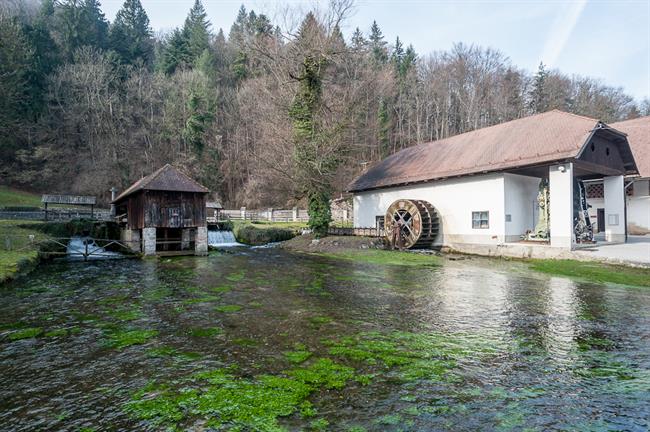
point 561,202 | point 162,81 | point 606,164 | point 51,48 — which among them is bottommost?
point 561,202

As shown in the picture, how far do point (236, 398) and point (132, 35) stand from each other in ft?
230

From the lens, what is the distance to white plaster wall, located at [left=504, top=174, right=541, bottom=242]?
755 inches

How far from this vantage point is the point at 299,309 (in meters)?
8.98

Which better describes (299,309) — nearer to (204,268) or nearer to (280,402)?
(280,402)

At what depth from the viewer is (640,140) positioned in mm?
27984

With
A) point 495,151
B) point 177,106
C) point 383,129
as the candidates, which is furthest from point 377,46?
point 495,151

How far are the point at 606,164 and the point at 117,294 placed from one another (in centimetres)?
2405

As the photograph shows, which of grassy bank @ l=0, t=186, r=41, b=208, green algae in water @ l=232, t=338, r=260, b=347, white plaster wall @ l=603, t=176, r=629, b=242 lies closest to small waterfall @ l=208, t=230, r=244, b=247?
green algae in water @ l=232, t=338, r=260, b=347

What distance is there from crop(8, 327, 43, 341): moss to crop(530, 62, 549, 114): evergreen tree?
55.1 m

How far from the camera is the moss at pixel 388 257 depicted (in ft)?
56.4

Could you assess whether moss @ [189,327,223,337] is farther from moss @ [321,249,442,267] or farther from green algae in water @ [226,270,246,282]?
moss @ [321,249,442,267]

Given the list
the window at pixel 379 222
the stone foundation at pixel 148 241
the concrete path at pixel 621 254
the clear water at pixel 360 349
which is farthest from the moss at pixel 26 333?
the window at pixel 379 222

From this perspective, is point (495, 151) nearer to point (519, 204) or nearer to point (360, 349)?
point (519, 204)

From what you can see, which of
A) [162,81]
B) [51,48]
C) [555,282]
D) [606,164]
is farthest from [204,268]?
[51,48]
